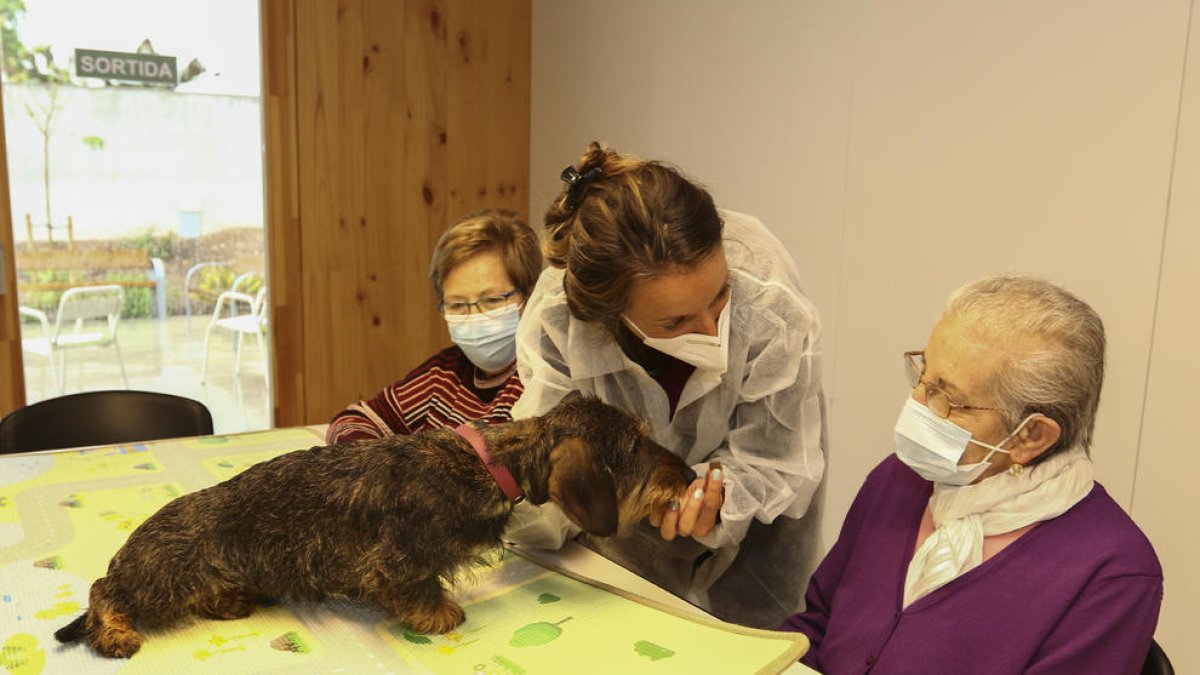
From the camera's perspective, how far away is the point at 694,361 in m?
1.79

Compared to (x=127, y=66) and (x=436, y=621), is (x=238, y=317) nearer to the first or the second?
(x=127, y=66)

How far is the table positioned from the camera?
54.0 inches

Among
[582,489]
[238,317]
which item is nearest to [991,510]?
[582,489]

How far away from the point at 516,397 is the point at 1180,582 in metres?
1.84

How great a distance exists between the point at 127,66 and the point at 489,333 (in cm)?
301

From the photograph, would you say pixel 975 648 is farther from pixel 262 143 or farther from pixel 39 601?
pixel 262 143

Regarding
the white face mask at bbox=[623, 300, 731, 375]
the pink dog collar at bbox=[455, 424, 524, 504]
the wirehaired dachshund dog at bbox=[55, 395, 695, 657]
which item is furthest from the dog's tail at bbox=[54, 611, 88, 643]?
the white face mask at bbox=[623, 300, 731, 375]

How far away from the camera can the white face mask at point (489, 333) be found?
2.28 meters

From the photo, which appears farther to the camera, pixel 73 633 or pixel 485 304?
pixel 485 304

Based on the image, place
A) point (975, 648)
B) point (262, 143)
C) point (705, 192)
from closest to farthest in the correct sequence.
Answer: point (975, 648)
point (705, 192)
point (262, 143)

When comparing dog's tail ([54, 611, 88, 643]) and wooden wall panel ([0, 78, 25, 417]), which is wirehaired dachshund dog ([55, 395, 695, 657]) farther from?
wooden wall panel ([0, 78, 25, 417])

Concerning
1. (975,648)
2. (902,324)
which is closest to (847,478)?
(902,324)

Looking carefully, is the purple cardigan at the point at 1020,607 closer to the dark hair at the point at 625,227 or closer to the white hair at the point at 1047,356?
the white hair at the point at 1047,356

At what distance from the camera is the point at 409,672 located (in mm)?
1356
